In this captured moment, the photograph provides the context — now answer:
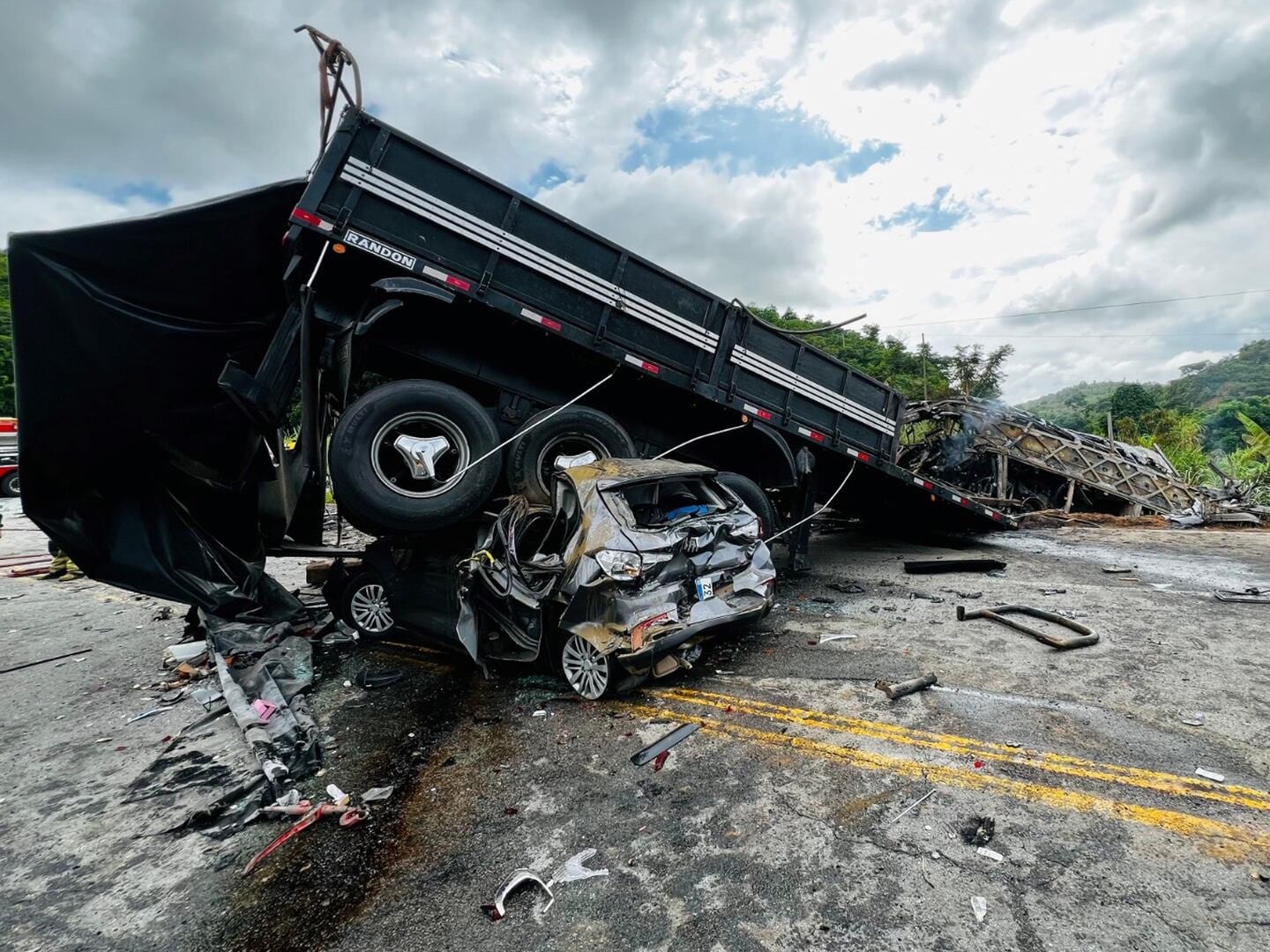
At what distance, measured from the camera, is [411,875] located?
7.82 feet

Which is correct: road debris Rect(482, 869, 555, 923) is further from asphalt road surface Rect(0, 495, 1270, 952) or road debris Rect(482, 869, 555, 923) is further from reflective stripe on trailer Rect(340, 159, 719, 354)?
reflective stripe on trailer Rect(340, 159, 719, 354)

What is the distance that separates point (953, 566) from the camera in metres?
7.28

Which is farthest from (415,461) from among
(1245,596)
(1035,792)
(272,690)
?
(1245,596)

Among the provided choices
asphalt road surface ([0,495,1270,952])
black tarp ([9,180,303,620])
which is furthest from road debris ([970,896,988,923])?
black tarp ([9,180,303,620])

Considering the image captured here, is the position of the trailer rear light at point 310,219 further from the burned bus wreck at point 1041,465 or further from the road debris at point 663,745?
the burned bus wreck at point 1041,465

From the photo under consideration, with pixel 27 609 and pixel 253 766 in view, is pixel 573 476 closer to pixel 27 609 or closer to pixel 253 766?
pixel 253 766

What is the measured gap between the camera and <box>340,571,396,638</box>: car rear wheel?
17.2ft

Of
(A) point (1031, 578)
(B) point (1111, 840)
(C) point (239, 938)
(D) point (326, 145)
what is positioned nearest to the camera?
(C) point (239, 938)

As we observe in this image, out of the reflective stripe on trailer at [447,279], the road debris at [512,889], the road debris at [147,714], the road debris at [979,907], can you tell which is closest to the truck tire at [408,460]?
the reflective stripe on trailer at [447,279]

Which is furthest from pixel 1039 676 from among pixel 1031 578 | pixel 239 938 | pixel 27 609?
pixel 27 609

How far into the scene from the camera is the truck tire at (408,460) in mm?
4625

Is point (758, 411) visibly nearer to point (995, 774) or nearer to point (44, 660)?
point (995, 774)

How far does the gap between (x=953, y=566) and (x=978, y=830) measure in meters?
5.49

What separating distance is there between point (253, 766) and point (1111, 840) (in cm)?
404
